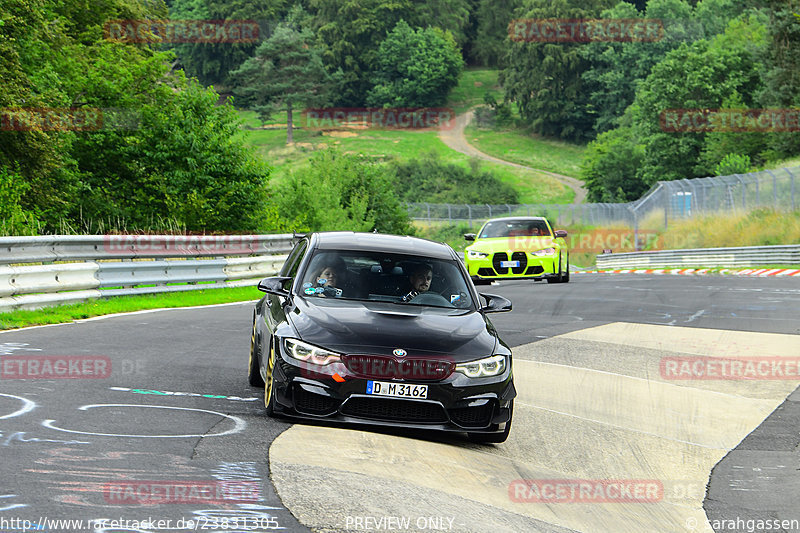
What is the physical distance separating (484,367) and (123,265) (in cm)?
1102

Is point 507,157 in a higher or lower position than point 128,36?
lower

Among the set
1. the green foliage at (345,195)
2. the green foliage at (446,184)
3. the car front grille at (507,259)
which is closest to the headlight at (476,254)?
the car front grille at (507,259)

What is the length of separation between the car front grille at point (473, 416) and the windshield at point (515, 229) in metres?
16.7

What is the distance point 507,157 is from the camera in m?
128

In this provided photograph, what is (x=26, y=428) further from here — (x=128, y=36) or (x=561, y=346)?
(x=128, y=36)

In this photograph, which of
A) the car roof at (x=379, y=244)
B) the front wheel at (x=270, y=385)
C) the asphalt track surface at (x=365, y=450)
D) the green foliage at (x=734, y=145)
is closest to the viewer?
the asphalt track surface at (x=365, y=450)

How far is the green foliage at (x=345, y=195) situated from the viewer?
1620 inches

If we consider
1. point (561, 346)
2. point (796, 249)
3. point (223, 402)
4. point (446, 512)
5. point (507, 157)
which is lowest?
point (507, 157)

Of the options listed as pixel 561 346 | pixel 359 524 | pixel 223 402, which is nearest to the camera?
pixel 359 524

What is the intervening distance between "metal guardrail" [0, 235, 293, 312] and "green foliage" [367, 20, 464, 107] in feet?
429

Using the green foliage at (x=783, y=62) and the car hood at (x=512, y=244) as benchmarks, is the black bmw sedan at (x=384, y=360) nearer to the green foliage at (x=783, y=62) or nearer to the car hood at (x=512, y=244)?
the car hood at (x=512, y=244)

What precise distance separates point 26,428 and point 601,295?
16.8 metres

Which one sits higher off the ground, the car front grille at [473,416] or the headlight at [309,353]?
the headlight at [309,353]

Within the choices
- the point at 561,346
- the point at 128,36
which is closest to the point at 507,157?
the point at 128,36
